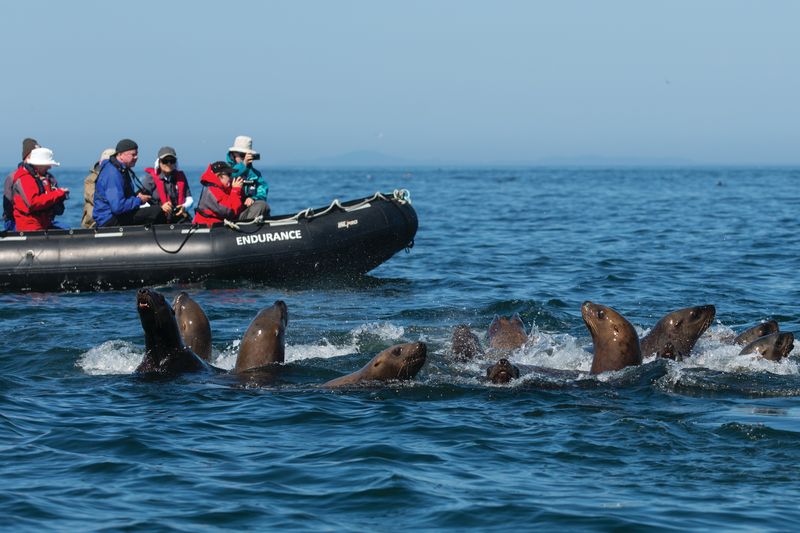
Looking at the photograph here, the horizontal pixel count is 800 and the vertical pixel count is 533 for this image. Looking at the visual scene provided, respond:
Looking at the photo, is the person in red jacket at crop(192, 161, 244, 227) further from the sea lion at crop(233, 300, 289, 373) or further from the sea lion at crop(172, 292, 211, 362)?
the sea lion at crop(233, 300, 289, 373)

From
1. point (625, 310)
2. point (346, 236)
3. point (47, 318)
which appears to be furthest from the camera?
point (346, 236)

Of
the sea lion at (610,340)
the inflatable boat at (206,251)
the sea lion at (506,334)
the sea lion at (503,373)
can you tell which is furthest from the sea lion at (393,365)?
the inflatable boat at (206,251)

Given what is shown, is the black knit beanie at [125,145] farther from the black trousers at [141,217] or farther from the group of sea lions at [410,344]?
the group of sea lions at [410,344]

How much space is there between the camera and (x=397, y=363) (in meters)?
9.52

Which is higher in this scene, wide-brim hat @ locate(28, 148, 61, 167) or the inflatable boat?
wide-brim hat @ locate(28, 148, 61, 167)

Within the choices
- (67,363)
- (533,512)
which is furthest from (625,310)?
(533,512)

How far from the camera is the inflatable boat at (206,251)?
16078 mm

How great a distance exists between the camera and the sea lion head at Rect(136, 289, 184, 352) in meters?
9.49

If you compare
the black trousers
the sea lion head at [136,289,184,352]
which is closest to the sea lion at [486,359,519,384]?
the sea lion head at [136,289,184,352]

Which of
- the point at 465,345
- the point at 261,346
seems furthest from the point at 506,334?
the point at 261,346

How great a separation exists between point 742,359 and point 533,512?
186 inches

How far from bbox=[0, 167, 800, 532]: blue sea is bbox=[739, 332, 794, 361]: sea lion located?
0.42 ft

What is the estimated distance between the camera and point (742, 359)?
1056 cm

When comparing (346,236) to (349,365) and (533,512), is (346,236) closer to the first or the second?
(349,365)
